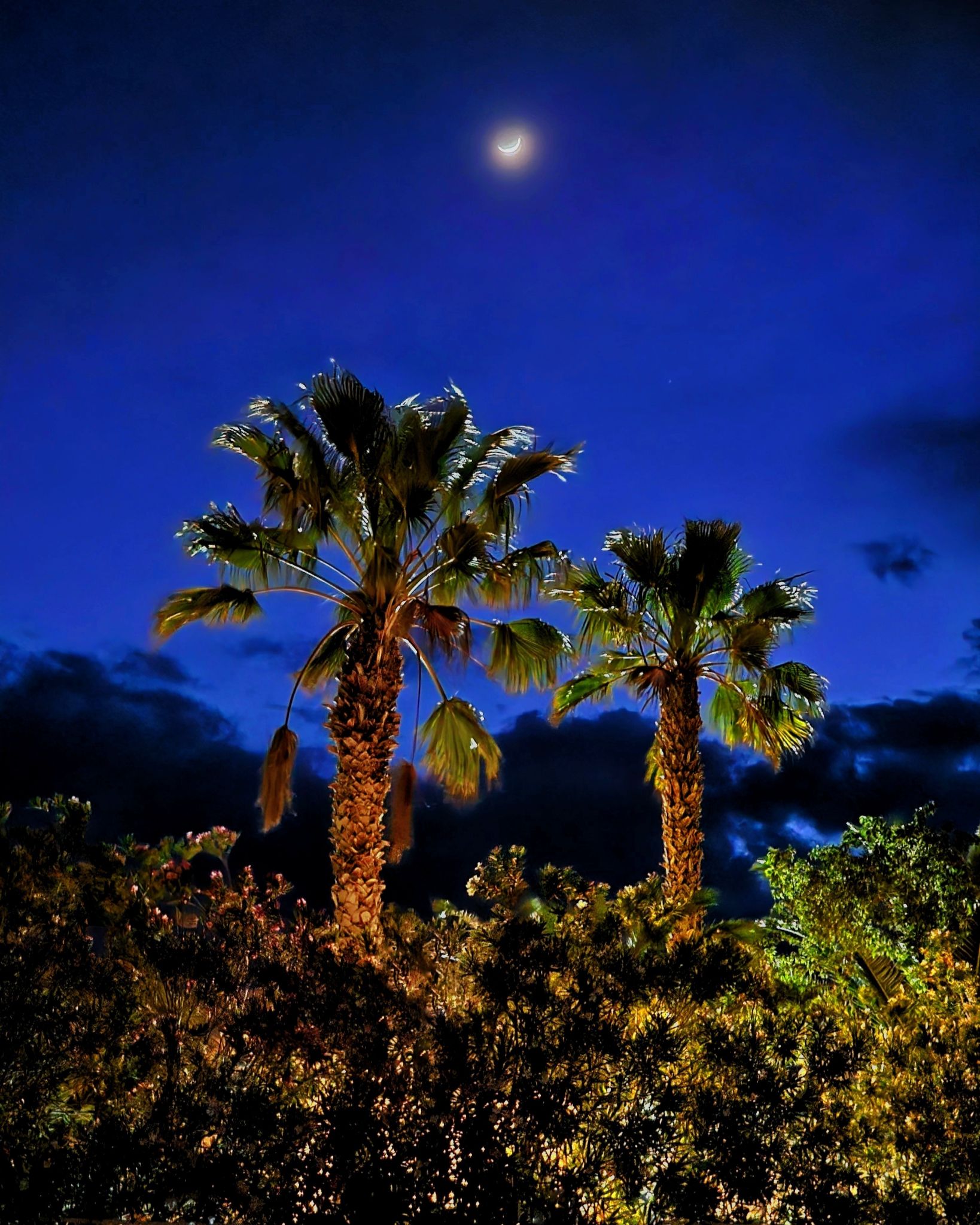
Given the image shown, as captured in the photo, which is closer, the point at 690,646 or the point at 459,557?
the point at 459,557

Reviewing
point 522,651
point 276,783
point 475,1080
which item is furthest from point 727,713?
point 475,1080

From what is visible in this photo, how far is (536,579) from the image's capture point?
11586mm

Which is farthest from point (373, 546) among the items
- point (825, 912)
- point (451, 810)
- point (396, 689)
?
point (825, 912)

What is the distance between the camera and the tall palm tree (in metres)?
13.5

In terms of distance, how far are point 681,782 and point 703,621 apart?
268 cm

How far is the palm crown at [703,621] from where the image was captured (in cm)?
1376

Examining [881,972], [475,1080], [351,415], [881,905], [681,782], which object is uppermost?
[351,415]

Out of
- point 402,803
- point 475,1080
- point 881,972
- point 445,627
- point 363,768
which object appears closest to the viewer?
point 475,1080

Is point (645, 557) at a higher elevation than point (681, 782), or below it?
higher

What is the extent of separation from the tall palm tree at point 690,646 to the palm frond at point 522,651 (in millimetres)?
1641

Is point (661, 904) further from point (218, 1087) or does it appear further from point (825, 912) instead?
point (825, 912)

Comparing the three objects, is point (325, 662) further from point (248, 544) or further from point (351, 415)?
point (351, 415)

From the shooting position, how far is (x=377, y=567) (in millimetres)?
10422

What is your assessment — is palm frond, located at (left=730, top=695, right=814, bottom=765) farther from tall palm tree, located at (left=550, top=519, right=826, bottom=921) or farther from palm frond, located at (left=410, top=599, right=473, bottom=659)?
palm frond, located at (left=410, top=599, right=473, bottom=659)
